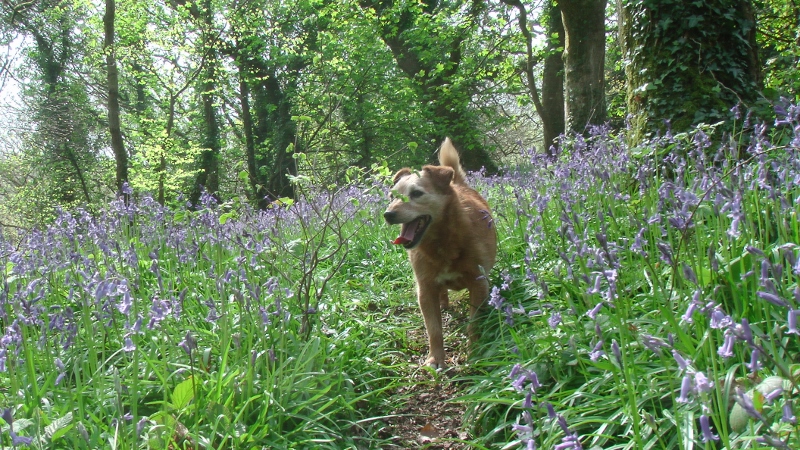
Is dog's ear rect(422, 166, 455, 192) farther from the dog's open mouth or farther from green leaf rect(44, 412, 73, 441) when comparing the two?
green leaf rect(44, 412, 73, 441)

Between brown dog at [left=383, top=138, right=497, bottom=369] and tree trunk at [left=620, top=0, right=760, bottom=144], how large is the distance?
187cm

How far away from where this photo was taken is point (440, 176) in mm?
4332

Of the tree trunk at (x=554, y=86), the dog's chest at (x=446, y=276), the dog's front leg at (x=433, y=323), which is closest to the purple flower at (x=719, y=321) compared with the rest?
the dog's front leg at (x=433, y=323)

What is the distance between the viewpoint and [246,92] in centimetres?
2369

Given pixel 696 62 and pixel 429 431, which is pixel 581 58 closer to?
pixel 696 62

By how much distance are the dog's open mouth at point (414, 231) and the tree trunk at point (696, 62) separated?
218cm

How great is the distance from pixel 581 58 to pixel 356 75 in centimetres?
853

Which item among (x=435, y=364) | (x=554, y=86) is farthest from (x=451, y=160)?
(x=554, y=86)

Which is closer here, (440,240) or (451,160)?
(440,240)

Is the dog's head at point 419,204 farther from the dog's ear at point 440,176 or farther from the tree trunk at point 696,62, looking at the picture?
the tree trunk at point 696,62

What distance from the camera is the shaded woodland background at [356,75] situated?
4934 millimetres

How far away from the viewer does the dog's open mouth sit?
4035mm

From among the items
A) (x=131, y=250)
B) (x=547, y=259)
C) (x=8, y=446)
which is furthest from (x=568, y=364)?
(x=131, y=250)

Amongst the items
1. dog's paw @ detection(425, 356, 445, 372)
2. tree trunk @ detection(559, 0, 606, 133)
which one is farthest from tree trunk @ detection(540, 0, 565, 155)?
dog's paw @ detection(425, 356, 445, 372)
